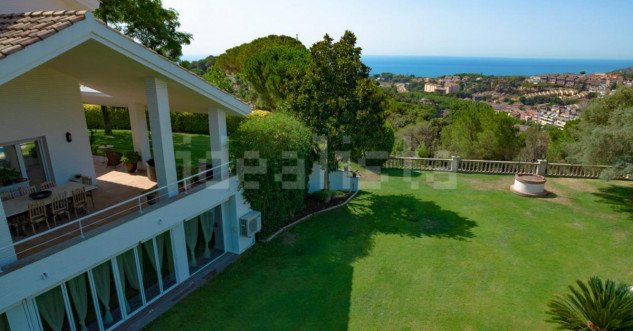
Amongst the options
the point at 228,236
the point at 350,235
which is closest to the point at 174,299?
the point at 228,236

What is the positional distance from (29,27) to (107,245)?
18.6ft

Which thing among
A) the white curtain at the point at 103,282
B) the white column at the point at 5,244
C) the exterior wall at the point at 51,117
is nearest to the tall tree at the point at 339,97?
the exterior wall at the point at 51,117

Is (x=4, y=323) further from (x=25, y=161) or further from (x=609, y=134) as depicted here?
(x=609, y=134)

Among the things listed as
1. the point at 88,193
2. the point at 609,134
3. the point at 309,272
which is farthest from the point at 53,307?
the point at 609,134

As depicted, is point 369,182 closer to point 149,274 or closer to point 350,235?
point 350,235

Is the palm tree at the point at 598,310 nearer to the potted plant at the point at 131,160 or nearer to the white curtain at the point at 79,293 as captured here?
the white curtain at the point at 79,293

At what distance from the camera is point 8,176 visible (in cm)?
1191

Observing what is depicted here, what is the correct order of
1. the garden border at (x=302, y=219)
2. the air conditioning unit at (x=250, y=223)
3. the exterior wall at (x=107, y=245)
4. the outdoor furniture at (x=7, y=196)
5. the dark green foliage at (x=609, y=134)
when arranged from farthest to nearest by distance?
the dark green foliage at (x=609, y=134) < the garden border at (x=302, y=219) < the air conditioning unit at (x=250, y=223) < the outdoor furniture at (x=7, y=196) < the exterior wall at (x=107, y=245)

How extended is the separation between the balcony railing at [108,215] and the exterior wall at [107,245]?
262 mm

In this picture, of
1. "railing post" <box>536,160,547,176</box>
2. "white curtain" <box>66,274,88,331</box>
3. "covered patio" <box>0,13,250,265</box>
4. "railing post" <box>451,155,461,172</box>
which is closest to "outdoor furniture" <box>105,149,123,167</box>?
"covered patio" <box>0,13,250,265</box>

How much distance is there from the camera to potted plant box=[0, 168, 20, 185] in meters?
11.8

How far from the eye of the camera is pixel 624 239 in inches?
620

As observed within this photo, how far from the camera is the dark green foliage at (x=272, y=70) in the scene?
1337 inches

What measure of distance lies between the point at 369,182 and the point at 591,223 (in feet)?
40.2
